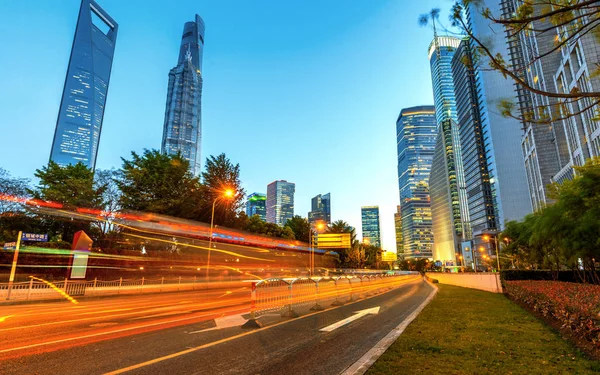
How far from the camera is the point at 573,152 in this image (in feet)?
203

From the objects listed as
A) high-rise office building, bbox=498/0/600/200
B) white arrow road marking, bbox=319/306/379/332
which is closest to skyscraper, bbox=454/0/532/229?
high-rise office building, bbox=498/0/600/200

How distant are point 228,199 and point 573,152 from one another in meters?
66.2

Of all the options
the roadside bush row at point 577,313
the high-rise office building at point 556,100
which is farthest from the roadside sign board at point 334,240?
the roadside bush row at point 577,313

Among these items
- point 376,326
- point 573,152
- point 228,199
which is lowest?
point 376,326

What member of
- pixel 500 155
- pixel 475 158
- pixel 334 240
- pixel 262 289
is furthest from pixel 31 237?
pixel 475 158

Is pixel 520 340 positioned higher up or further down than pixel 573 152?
further down

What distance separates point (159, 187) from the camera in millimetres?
41062

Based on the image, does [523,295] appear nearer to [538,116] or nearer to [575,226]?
[575,226]

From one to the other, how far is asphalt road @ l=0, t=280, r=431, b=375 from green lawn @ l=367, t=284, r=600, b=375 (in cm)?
93

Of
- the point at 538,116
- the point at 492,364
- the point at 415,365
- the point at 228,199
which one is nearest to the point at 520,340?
the point at 492,364

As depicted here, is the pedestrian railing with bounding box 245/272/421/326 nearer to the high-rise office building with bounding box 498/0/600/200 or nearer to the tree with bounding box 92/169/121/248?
the high-rise office building with bounding box 498/0/600/200

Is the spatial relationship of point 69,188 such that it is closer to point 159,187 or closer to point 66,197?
point 66,197

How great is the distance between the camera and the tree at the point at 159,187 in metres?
39.9

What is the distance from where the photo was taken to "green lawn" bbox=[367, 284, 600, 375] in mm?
5277
